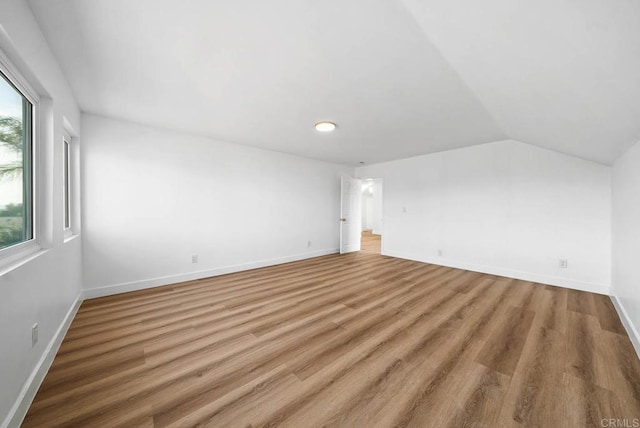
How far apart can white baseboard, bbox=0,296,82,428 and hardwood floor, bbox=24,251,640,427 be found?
0.16 ft

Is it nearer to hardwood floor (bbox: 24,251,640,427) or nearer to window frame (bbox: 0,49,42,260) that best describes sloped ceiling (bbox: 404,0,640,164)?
hardwood floor (bbox: 24,251,640,427)

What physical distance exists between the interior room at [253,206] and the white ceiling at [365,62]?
0.06 feet

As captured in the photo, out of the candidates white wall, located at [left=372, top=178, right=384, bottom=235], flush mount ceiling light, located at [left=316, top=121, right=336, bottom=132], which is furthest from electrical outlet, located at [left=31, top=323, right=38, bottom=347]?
white wall, located at [left=372, top=178, right=384, bottom=235]

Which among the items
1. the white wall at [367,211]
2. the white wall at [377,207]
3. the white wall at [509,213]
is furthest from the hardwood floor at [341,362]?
the white wall at [367,211]

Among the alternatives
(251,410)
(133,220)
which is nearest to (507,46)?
(251,410)

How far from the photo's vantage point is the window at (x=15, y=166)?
1431mm

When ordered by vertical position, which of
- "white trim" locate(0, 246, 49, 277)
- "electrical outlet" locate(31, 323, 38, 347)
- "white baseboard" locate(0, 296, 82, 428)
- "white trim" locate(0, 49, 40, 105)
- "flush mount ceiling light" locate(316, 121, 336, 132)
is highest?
"flush mount ceiling light" locate(316, 121, 336, 132)

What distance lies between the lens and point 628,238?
2.45m

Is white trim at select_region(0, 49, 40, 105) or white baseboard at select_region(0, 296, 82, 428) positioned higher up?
white trim at select_region(0, 49, 40, 105)

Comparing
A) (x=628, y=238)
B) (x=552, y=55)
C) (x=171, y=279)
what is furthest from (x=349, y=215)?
(x=552, y=55)

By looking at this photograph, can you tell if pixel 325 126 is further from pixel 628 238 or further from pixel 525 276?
pixel 525 276

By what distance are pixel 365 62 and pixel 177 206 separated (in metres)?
3.41

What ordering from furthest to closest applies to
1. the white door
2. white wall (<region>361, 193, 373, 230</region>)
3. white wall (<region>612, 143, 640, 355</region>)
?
white wall (<region>361, 193, 373, 230</region>)
the white door
white wall (<region>612, 143, 640, 355</region>)

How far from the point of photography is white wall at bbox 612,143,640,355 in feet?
7.20
